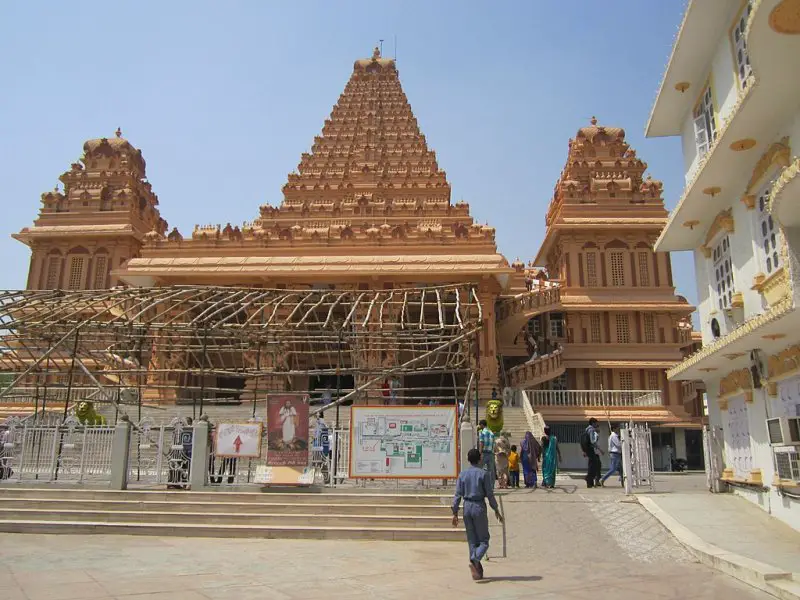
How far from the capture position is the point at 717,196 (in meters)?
13.8

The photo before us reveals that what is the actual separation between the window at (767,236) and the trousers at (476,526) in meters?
7.05

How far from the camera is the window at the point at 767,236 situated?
11.8 meters

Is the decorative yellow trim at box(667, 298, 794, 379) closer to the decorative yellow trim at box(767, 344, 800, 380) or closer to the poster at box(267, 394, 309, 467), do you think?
the decorative yellow trim at box(767, 344, 800, 380)

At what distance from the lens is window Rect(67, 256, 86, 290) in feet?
115

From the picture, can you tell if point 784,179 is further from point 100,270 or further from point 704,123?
point 100,270

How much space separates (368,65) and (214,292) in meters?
34.5

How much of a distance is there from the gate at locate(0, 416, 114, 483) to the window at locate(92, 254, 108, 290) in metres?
22.3

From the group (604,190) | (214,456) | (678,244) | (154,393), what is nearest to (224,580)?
(214,456)

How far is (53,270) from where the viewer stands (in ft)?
116

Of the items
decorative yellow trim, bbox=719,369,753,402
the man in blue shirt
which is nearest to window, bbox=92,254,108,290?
decorative yellow trim, bbox=719,369,753,402

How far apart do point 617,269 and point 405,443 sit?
22876mm

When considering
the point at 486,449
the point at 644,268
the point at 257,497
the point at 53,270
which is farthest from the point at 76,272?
the point at 486,449

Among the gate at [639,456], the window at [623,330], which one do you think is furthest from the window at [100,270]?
the gate at [639,456]

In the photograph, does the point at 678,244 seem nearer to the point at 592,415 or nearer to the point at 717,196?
the point at 717,196
